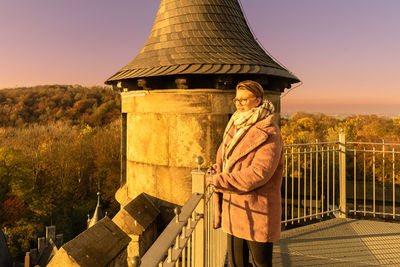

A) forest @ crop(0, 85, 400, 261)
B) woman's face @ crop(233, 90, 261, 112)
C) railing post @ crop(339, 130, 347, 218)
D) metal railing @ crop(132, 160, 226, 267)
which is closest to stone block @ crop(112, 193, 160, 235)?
metal railing @ crop(132, 160, 226, 267)

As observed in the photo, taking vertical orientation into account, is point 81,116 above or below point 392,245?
above

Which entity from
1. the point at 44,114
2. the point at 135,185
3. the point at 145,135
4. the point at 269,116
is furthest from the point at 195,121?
the point at 44,114

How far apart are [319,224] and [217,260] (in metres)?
2.73

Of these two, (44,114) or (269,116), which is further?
(44,114)

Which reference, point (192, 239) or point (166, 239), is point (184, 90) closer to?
point (192, 239)

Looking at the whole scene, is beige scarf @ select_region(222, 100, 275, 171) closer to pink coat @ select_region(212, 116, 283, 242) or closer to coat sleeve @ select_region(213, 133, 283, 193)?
pink coat @ select_region(212, 116, 283, 242)

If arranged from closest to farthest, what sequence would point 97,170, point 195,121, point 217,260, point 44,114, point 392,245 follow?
point 217,260 → point 392,245 → point 195,121 → point 97,170 → point 44,114

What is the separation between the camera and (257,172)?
1.90 meters

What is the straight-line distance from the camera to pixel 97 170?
45219 mm

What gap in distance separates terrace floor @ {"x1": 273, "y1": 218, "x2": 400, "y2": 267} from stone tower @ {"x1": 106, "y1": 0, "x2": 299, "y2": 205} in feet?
6.01

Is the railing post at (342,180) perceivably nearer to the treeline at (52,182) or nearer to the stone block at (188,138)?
the stone block at (188,138)

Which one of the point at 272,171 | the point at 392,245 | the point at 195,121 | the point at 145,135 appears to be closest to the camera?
the point at 272,171

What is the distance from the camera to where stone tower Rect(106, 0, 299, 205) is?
174 inches

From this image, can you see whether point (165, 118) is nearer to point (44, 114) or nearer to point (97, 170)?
point (97, 170)
